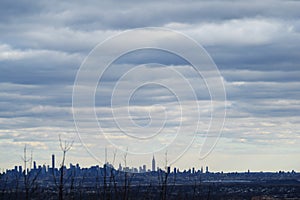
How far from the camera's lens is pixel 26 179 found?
901 inches

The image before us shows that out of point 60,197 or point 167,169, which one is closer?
point 60,197

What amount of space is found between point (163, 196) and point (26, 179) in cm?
499

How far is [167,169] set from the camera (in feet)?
84.7

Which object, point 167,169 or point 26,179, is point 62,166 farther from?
point 167,169

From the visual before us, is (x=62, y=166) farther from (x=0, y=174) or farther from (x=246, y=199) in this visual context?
(x=246, y=199)

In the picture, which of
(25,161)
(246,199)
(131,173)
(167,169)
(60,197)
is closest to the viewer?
(60,197)

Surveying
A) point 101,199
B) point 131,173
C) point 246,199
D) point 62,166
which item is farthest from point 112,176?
point 246,199

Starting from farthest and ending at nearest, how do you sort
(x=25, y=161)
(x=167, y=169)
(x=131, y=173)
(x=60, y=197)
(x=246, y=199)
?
1. (x=246, y=199)
2. (x=131, y=173)
3. (x=167, y=169)
4. (x=25, y=161)
5. (x=60, y=197)

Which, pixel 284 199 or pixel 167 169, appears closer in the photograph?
pixel 167 169

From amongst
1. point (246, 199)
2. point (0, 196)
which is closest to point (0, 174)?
point (0, 196)

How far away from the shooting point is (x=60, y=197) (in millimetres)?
21719

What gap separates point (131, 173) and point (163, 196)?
Result: 4.82 metres

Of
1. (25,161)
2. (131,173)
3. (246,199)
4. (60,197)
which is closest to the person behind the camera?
(60,197)

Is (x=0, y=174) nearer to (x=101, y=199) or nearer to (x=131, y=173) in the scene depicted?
(x=101, y=199)
